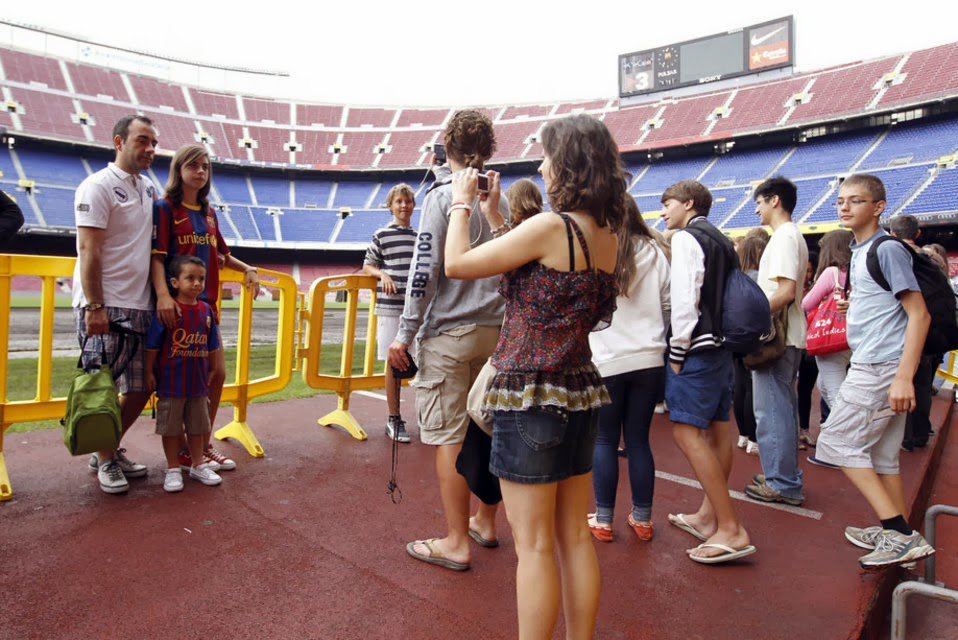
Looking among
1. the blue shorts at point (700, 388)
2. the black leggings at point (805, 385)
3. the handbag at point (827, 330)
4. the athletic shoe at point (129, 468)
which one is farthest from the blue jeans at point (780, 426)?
the athletic shoe at point (129, 468)

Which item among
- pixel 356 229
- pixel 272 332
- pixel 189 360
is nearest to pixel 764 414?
pixel 189 360

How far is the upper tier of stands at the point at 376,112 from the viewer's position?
3173 centimetres

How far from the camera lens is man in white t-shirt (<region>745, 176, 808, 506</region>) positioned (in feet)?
11.1

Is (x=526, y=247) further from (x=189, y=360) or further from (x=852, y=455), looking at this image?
(x=189, y=360)

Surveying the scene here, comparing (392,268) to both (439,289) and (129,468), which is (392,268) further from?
(129,468)

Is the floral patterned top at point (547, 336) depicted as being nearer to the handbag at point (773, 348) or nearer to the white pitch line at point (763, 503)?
the handbag at point (773, 348)

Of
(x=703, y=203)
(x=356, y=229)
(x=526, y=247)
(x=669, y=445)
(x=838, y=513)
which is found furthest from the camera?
(x=356, y=229)

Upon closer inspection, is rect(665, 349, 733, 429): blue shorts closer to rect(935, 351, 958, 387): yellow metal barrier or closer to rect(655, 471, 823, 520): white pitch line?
rect(655, 471, 823, 520): white pitch line

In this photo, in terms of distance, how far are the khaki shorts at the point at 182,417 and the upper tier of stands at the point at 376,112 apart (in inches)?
1055

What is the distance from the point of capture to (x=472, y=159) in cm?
248

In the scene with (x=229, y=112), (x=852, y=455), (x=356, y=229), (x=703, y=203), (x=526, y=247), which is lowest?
(x=852, y=455)

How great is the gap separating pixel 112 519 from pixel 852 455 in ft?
11.7

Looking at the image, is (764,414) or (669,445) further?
(669,445)

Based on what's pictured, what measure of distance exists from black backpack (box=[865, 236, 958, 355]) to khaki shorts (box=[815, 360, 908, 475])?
0.23 metres
